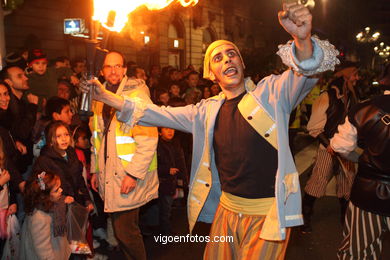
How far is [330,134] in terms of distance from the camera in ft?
18.8

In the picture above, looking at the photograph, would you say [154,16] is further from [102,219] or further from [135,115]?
[135,115]

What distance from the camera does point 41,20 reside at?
1493 centimetres


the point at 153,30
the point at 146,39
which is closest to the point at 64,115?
the point at 146,39

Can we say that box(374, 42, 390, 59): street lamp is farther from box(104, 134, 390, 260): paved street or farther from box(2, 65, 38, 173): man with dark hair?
box(2, 65, 38, 173): man with dark hair

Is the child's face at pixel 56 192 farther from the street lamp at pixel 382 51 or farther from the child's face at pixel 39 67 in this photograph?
the street lamp at pixel 382 51

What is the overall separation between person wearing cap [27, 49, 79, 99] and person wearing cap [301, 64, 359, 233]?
4274 millimetres

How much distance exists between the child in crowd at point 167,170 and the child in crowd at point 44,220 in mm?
1796

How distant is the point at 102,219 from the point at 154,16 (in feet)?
52.3

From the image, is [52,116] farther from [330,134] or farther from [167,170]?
[330,134]

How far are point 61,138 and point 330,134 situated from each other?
346cm

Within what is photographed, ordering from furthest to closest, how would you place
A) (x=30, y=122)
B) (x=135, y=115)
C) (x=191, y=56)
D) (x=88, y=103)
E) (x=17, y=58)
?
1. (x=191, y=56)
2. (x=17, y=58)
3. (x=30, y=122)
4. (x=135, y=115)
5. (x=88, y=103)

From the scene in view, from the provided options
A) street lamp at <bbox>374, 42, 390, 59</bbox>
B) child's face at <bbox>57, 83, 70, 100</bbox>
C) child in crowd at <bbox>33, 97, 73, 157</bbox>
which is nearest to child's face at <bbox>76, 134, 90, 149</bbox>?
child in crowd at <bbox>33, 97, 73, 157</bbox>

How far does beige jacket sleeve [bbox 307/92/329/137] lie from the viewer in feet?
19.1

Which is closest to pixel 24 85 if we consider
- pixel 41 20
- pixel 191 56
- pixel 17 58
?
pixel 17 58
